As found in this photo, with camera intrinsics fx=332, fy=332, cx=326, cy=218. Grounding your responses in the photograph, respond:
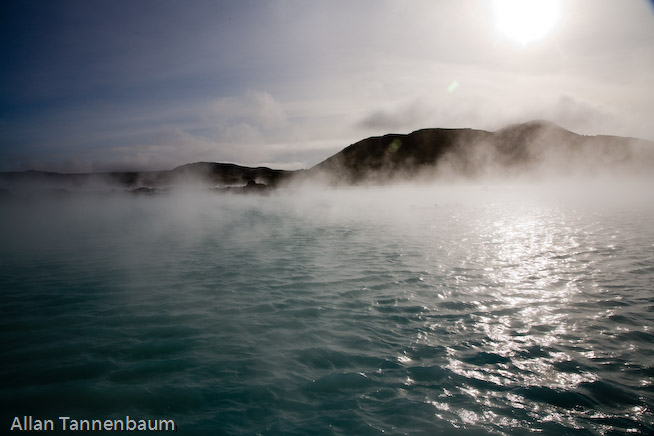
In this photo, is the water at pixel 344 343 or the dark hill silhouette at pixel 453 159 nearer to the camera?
the water at pixel 344 343

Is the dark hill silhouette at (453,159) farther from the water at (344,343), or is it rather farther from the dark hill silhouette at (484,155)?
the water at (344,343)

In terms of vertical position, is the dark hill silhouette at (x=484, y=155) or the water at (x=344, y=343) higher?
the dark hill silhouette at (x=484, y=155)

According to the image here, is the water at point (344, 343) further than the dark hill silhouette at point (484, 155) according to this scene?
No

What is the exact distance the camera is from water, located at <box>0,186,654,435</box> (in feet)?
15.1

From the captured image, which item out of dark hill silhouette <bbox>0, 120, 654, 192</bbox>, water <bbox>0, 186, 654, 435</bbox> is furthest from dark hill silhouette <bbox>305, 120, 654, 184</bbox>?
water <bbox>0, 186, 654, 435</bbox>

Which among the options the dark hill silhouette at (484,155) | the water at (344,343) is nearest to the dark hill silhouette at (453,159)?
the dark hill silhouette at (484,155)

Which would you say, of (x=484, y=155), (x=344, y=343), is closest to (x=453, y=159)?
(x=484, y=155)

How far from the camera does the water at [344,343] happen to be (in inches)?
181

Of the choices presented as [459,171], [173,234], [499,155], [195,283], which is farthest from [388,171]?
[195,283]

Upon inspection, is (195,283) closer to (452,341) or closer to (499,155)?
(452,341)

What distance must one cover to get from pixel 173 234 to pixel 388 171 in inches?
5742

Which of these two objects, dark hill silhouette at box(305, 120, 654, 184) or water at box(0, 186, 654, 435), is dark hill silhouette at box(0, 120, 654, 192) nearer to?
dark hill silhouette at box(305, 120, 654, 184)

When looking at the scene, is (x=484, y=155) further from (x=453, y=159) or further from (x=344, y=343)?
(x=344, y=343)

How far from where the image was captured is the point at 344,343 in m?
6.59
